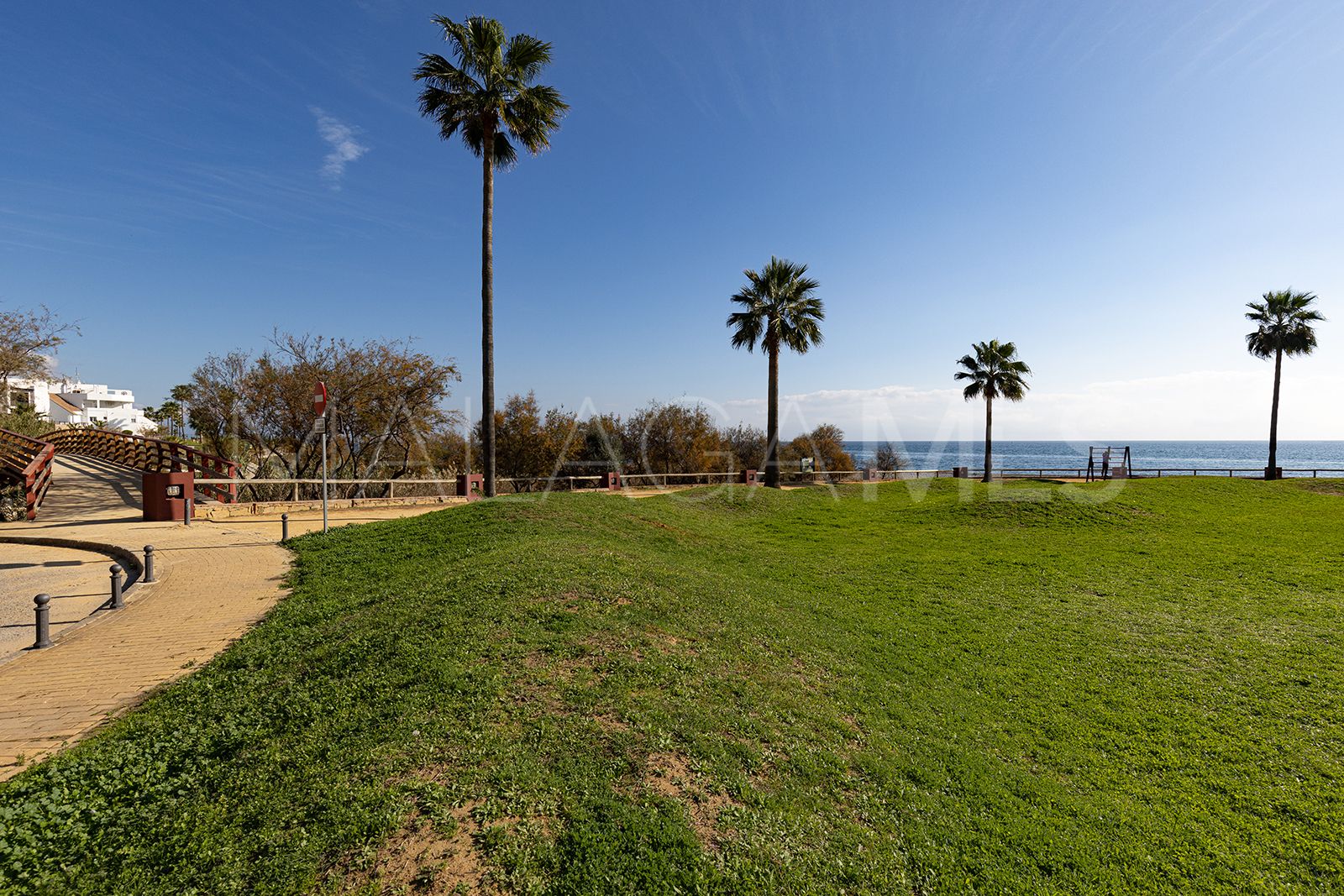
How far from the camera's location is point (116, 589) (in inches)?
340

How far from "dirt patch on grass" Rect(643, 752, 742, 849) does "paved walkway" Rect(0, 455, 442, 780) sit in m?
5.34

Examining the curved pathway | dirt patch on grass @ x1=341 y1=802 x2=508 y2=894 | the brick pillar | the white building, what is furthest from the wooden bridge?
the white building

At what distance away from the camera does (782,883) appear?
361cm

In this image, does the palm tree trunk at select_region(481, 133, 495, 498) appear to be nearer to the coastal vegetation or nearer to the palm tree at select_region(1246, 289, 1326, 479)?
the coastal vegetation

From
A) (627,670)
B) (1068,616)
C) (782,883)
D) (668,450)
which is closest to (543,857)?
(782,883)

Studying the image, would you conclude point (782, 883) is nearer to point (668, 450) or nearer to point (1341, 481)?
point (668, 450)

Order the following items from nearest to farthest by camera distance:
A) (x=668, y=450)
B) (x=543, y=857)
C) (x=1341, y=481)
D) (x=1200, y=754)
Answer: (x=543, y=857) < (x=1200, y=754) < (x=1341, y=481) < (x=668, y=450)

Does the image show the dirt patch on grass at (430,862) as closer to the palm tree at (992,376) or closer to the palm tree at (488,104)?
the palm tree at (488,104)

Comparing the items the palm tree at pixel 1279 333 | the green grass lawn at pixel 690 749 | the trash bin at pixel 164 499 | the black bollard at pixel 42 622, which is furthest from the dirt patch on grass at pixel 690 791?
the palm tree at pixel 1279 333

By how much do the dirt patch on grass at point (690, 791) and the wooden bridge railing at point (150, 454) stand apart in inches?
773

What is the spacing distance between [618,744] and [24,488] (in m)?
21.4

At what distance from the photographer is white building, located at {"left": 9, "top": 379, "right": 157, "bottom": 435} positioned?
6919 centimetres

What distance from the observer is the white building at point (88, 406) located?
69188 mm

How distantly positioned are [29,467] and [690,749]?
21.9 m
